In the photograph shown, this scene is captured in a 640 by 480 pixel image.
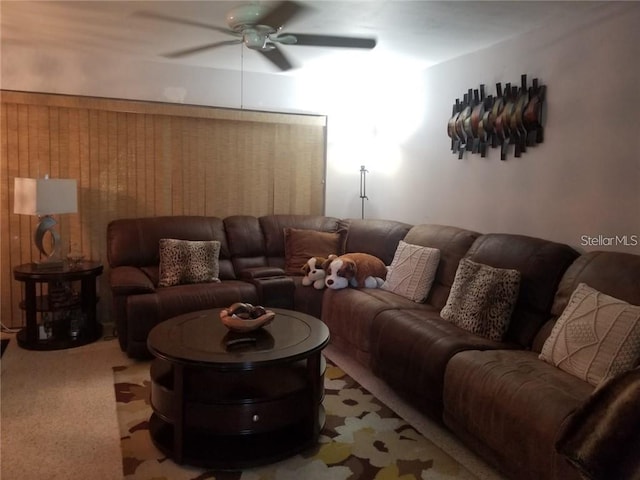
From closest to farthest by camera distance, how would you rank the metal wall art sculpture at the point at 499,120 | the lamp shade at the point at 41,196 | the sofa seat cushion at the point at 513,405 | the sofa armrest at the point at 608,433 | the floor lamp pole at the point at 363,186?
the sofa armrest at the point at 608,433
the sofa seat cushion at the point at 513,405
the metal wall art sculpture at the point at 499,120
the lamp shade at the point at 41,196
the floor lamp pole at the point at 363,186

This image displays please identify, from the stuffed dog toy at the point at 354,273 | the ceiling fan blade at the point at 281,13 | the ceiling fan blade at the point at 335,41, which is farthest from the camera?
the stuffed dog toy at the point at 354,273

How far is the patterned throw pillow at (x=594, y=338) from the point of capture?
2215 millimetres

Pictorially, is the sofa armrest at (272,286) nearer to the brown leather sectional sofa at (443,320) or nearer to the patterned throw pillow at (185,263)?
the brown leather sectional sofa at (443,320)

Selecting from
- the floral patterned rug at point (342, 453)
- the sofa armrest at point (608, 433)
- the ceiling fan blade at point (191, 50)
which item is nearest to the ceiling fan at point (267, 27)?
the ceiling fan blade at point (191, 50)

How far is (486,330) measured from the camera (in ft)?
9.64

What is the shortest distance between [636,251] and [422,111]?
93.0 inches

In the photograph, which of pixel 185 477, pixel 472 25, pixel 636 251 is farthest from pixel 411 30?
pixel 185 477

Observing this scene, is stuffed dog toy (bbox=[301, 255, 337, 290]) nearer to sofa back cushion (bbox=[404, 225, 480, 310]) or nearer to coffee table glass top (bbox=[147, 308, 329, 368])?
sofa back cushion (bbox=[404, 225, 480, 310])

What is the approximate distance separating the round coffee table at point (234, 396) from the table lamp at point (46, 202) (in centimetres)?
181

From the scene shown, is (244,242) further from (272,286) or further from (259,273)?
(272,286)

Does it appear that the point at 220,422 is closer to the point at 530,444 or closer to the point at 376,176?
the point at 530,444

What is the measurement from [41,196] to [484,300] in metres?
3.23

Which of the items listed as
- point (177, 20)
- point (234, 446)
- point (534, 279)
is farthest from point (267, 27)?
point (234, 446)

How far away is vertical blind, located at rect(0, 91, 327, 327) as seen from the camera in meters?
4.21
